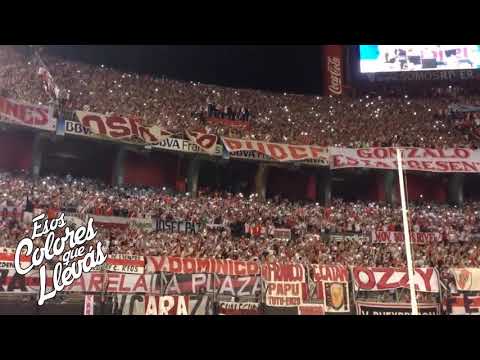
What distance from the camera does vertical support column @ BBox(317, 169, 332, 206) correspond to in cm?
3338

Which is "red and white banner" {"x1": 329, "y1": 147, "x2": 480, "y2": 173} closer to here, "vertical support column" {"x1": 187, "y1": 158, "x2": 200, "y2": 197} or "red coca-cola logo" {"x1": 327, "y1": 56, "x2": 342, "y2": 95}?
"vertical support column" {"x1": 187, "y1": 158, "x2": 200, "y2": 197}

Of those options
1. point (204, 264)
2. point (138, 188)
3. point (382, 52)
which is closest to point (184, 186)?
point (138, 188)

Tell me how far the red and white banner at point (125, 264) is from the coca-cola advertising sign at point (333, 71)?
27543mm

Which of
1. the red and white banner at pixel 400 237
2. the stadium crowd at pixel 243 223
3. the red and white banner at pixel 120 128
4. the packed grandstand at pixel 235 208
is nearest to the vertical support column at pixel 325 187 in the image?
the packed grandstand at pixel 235 208

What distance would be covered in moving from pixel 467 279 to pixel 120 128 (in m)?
18.4

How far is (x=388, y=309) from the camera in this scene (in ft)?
60.8

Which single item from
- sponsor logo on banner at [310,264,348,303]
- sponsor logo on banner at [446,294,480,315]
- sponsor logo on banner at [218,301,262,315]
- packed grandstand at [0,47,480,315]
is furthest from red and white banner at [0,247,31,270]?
sponsor logo on banner at [446,294,480,315]

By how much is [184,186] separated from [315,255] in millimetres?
12557

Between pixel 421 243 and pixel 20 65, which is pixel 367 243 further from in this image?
pixel 20 65

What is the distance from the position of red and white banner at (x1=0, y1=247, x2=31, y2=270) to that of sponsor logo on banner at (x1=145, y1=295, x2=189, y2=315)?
13.9 ft

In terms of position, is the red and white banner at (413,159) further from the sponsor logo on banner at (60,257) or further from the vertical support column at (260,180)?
the sponsor logo on banner at (60,257)

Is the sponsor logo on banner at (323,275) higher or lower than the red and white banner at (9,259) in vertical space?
lower

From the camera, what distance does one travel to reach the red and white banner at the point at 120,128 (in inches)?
1076

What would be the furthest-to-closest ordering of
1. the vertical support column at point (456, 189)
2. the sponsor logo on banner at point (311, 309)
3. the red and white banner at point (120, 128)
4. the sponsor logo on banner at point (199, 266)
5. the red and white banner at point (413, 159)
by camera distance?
the vertical support column at point (456, 189) → the red and white banner at point (413, 159) → the red and white banner at point (120, 128) → the sponsor logo on banner at point (199, 266) → the sponsor logo on banner at point (311, 309)
